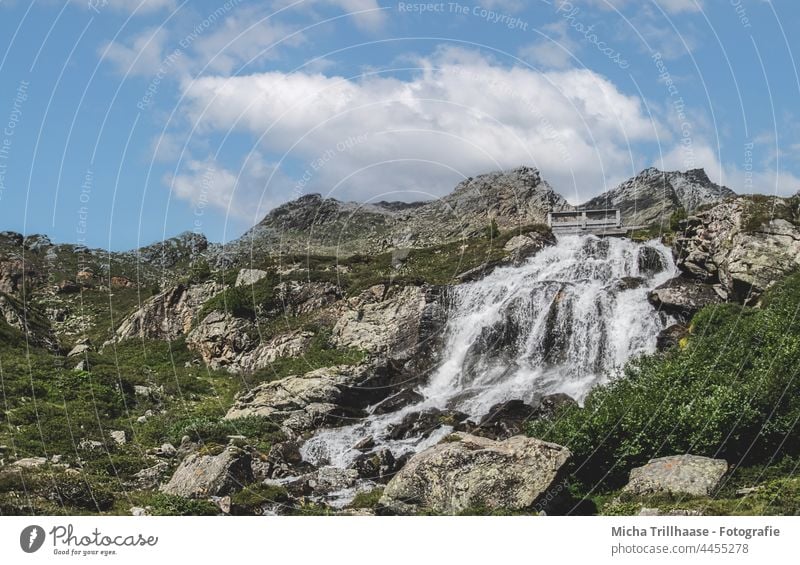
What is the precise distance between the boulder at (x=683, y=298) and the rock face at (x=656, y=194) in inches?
2121

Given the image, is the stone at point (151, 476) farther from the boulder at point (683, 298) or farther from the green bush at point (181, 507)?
the boulder at point (683, 298)

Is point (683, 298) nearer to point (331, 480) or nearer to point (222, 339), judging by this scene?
point (331, 480)

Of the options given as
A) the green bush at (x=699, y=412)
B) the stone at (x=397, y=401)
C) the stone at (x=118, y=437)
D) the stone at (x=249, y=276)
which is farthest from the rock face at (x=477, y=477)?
the stone at (x=249, y=276)

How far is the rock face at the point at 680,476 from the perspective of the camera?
2530 centimetres

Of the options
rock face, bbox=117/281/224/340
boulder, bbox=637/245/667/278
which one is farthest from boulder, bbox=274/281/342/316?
boulder, bbox=637/245/667/278

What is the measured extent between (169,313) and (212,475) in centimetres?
4081

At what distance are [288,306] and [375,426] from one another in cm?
2368

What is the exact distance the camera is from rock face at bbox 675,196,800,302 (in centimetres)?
4638

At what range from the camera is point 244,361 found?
57.8 metres

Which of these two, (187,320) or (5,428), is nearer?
(5,428)

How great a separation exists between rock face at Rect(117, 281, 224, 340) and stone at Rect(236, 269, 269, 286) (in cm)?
187

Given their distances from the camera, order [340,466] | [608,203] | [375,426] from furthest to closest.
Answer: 1. [608,203]
2. [375,426]
3. [340,466]

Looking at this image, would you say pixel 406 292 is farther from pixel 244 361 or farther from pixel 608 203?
pixel 608 203
